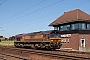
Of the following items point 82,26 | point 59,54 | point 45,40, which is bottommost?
point 59,54

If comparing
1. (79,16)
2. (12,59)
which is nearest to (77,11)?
(79,16)

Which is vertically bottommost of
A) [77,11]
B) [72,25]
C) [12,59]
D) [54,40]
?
[12,59]

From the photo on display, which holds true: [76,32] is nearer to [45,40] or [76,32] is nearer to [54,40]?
[54,40]

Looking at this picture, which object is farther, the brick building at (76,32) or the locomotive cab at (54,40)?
the brick building at (76,32)

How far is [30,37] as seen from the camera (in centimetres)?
3434

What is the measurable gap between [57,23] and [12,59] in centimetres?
2481

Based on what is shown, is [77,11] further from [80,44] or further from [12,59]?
[12,59]

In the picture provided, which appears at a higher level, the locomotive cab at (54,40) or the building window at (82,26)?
the building window at (82,26)

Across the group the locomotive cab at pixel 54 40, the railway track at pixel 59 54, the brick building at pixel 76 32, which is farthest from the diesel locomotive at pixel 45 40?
the brick building at pixel 76 32

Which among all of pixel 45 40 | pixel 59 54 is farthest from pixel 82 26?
pixel 59 54

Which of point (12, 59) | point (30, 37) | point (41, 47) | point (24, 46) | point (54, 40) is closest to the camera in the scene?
point (12, 59)

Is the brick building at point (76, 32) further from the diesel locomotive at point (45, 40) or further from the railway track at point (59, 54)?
the railway track at point (59, 54)

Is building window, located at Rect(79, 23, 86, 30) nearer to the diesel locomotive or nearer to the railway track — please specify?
the diesel locomotive

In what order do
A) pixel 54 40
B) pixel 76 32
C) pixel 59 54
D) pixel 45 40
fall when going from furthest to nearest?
pixel 76 32, pixel 45 40, pixel 54 40, pixel 59 54
